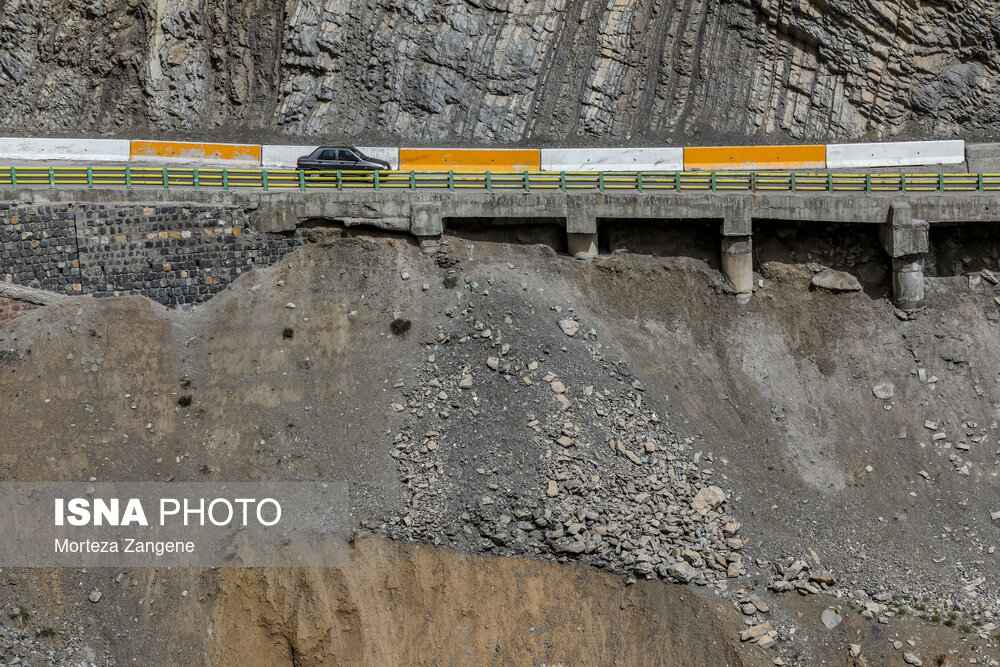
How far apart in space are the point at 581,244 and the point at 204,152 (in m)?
12.9

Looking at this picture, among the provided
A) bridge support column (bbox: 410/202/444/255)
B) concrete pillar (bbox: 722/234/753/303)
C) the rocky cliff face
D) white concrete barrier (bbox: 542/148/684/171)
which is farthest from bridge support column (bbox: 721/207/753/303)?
the rocky cliff face

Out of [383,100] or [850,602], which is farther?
[383,100]

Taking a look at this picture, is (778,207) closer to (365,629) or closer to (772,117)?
(772,117)

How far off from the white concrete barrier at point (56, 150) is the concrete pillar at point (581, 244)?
14459 mm

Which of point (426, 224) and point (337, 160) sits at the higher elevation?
point (337, 160)

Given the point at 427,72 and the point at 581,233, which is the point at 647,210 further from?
the point at 427,72

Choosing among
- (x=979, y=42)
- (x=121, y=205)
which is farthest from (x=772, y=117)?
(x=121, y=205)

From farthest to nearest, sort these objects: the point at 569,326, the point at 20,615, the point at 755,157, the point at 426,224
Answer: the point at 755,157, the point at 426,224, the point at 569,326, the point at 20,615

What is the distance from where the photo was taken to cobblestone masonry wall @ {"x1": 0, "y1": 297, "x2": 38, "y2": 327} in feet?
75.0

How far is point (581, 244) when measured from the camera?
25641 mm

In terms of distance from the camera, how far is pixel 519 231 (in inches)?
1013

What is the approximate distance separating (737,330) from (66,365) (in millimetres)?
15965

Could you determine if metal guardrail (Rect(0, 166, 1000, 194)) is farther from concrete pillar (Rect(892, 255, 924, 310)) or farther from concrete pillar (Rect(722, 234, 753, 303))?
concrete pillar (Rect(892, 255, 924, 310))

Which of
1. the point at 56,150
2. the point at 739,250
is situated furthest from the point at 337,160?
the point at 739,250
